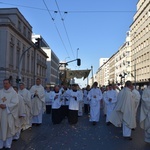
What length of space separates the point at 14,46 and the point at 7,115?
147 feet

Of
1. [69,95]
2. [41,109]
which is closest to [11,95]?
[41,109]

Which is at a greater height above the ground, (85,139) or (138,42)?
(138,42)

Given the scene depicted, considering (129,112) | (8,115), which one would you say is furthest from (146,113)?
(8,115)

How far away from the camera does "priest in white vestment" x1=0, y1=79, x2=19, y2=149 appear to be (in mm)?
7336

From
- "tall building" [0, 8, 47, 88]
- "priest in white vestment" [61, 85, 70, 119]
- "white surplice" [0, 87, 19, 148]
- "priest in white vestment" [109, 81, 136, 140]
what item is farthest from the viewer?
"tall building" [0, 8, 47, 88]

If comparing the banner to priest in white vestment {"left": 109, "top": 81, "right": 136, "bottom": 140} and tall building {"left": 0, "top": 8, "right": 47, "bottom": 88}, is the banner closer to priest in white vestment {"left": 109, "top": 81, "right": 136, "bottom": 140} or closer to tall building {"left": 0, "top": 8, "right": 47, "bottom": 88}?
tall building {"left": 0, "top": 8, "right": 47, "bottom": 88}

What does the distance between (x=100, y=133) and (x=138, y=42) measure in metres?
65.3

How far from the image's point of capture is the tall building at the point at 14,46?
150 ft

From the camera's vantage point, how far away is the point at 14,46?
5097 centimetres

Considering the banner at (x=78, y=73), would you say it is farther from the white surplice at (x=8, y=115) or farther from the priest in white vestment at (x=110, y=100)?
the white surplice at (x=8, y=115)

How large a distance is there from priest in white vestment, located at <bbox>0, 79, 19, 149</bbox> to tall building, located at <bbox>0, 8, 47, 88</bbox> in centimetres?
2708

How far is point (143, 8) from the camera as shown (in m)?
65.9

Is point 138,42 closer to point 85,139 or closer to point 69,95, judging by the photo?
point 69,95

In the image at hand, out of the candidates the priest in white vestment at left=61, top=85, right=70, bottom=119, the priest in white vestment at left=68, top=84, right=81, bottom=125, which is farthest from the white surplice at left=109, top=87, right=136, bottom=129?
the priest in white vestment at left=61, top=85, right=70, bottom=119
